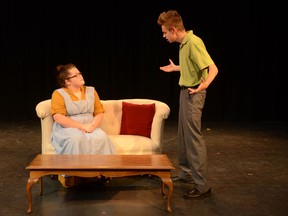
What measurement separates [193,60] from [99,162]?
1.07m

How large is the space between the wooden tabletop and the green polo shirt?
2.22 feet

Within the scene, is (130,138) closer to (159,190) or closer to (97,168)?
(159,190)

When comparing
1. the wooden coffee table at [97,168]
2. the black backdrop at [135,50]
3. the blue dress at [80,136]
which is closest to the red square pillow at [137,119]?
the blue dress at [80,136]

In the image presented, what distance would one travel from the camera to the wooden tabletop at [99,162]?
3092 millimetres

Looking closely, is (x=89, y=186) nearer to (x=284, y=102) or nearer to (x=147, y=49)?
(x=147, y=49)

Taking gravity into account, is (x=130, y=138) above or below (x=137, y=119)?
below

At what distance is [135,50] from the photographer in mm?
7766

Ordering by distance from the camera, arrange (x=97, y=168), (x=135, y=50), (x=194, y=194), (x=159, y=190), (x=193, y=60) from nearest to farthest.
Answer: (x=97, y=168) → (x=193, y=60) → (x=194, y=194) → (x=159, y=190) → (x=135, y=50)

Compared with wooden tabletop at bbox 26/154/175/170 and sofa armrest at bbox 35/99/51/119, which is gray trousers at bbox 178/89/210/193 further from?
sofa armrest at bbox 35/99/51/119

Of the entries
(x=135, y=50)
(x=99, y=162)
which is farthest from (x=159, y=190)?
(x=135, y=50)

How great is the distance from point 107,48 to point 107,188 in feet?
14.2

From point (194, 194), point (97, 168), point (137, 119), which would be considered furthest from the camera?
point (137, 119)

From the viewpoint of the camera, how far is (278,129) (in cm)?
716

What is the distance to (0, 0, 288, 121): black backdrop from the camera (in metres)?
7.50
